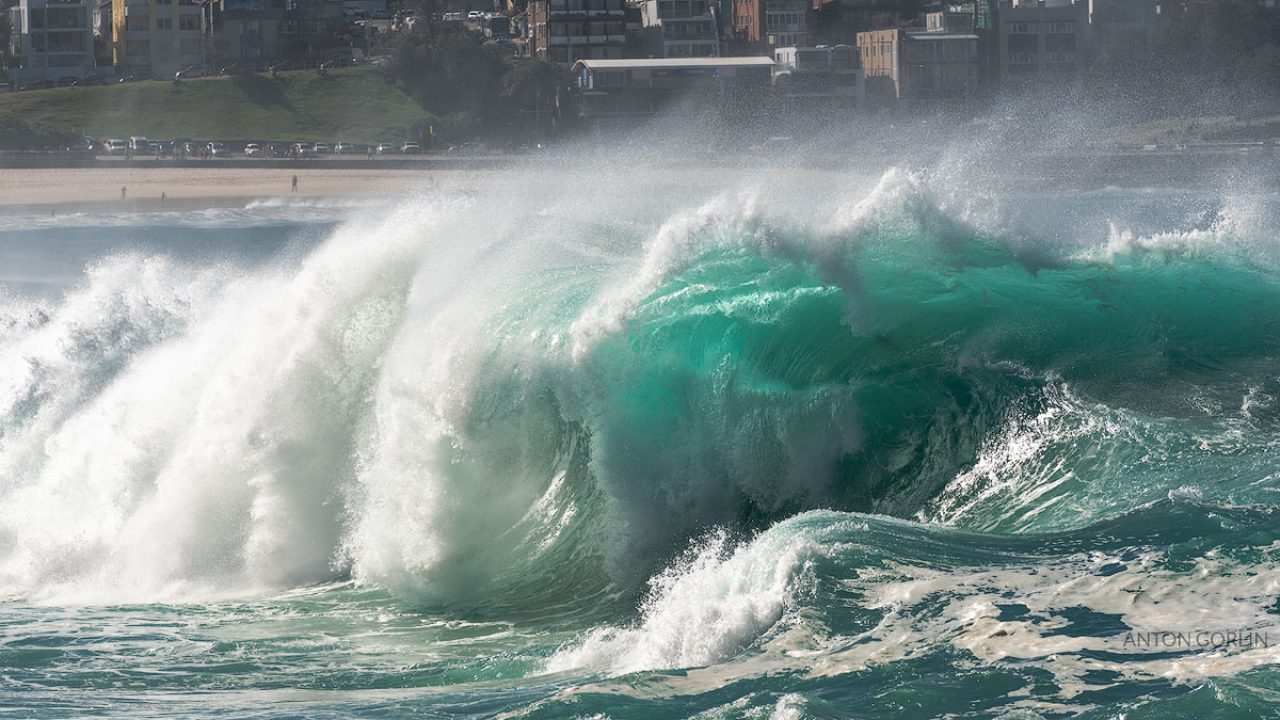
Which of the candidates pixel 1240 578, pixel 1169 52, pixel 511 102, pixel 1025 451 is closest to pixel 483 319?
pixel 1025 451

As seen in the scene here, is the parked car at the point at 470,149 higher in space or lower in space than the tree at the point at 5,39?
lower

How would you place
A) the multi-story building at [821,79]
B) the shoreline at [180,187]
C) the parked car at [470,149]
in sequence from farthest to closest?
the multi-story building at [821,79] < the parked car at [470,149] < the shoreline at [180,187]

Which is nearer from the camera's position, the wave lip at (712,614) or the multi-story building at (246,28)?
the wave lip at (712,614)

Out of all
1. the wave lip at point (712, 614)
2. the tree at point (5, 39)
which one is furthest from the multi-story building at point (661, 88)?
the wave lip at point (712, 614)

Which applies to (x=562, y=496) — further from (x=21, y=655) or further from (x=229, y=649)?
(x=21, y=655)

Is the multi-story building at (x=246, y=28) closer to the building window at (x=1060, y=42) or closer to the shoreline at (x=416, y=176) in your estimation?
the shoreline at (x=416, y=176)

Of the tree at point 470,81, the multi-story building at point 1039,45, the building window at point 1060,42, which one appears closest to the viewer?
the tree at point 470,81

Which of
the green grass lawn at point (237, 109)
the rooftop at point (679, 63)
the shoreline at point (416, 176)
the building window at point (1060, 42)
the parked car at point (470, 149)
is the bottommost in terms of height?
the shoreline at point (416, 176)
